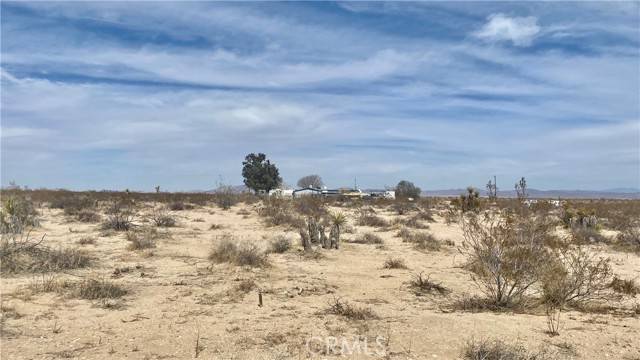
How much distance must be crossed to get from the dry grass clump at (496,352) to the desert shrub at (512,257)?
192 centimetres

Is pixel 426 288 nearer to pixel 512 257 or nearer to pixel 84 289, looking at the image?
pixel 512 257

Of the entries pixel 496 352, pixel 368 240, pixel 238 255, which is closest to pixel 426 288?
pixel 496 352

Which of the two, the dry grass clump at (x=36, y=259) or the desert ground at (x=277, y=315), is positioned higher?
the dry grass clump at (x=36, y=259)

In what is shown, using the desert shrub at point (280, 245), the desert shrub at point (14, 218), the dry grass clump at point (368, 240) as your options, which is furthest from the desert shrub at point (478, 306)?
the desert shrub at point (14, 218)

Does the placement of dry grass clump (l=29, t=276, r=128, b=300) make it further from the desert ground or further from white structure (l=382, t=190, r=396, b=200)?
white structure (l=382, t=190, r=396, b=200)

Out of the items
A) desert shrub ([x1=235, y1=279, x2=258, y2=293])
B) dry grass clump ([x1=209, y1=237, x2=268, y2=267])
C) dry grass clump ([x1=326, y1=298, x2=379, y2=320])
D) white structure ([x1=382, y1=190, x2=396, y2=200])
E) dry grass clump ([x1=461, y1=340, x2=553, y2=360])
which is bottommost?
dry grass clump ([x1=461, y1=340, x2=553, y2=360])

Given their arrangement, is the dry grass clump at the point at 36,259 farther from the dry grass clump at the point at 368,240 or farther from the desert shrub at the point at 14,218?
the dry grass clump at the point at 368,240

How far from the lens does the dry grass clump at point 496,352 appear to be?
5.39 meters

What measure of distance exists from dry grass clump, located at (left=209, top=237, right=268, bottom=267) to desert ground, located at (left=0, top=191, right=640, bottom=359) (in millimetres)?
107

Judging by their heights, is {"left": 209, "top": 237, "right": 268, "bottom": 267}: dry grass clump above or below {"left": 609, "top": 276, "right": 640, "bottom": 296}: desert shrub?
above

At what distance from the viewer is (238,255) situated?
10953 mm

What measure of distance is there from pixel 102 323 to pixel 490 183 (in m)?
5.24

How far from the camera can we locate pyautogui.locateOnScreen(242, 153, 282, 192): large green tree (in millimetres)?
71562

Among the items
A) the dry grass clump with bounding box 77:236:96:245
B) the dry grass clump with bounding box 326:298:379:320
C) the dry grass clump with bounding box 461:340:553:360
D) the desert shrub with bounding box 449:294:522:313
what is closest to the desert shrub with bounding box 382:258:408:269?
the desert shrub with bounding box 449:294:522:313
